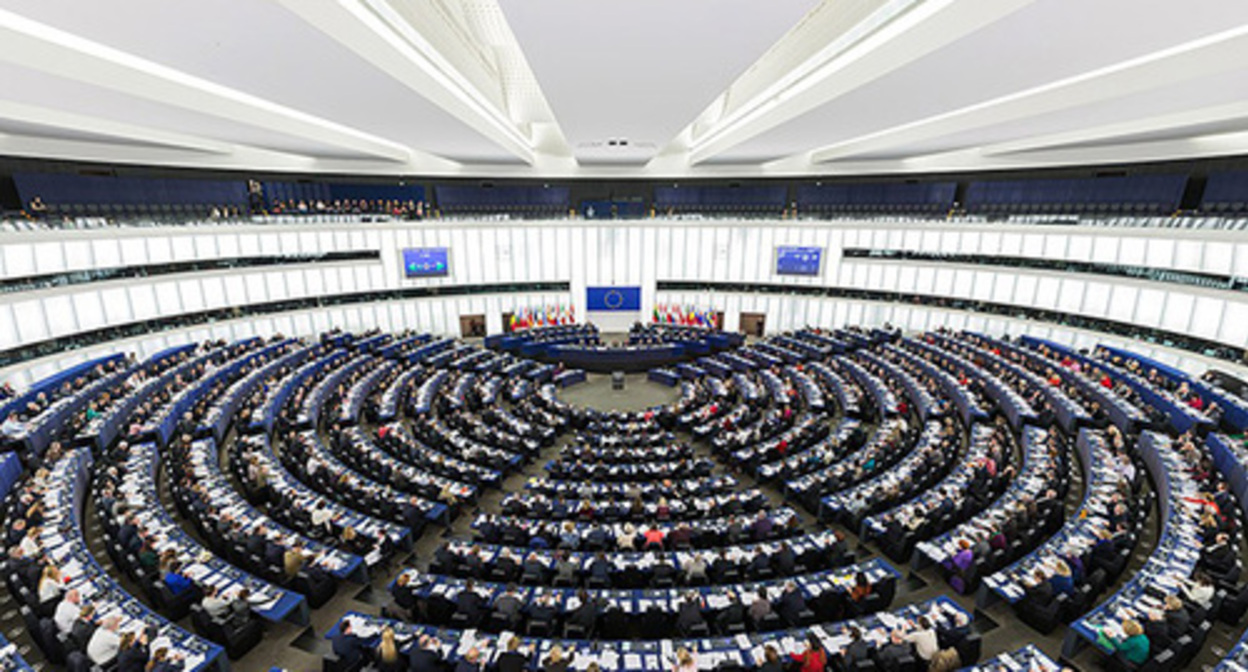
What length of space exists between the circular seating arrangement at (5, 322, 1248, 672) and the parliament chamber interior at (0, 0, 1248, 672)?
103mm

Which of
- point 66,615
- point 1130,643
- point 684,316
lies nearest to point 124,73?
point 66,615

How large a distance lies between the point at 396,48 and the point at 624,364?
62.9 feet

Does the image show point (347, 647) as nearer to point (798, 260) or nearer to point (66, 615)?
point (66, 615)

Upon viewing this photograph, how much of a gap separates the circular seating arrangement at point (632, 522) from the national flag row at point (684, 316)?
14789mm

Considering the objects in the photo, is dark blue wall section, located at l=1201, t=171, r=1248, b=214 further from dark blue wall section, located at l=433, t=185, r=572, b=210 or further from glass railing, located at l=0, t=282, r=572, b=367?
dark blue wall section, located at l=433, t=185, r=572, b=210

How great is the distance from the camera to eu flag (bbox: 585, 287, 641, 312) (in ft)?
120

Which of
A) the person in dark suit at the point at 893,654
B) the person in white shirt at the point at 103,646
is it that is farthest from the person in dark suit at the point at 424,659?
the person in dark suit at the point at 893,654

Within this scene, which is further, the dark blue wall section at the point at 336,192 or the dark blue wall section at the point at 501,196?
the dark blue wall section at the point at 501,196

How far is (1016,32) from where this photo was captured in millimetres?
8633

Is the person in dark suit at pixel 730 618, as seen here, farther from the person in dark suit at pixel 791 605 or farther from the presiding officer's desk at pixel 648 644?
the person in dark suit at pixel 791 605

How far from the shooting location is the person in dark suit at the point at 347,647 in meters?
7.88

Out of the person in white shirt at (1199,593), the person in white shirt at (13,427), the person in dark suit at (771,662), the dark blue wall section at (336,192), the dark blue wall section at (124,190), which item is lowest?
the person in dark suit at (771,662)

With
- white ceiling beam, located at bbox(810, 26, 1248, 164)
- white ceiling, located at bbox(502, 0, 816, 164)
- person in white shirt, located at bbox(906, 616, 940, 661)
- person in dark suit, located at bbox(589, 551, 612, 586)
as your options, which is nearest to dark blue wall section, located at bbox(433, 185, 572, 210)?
white ceiling, located at bbox(502, 0, 816, 164)

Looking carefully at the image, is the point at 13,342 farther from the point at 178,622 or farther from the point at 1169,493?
the point at 1169,493
